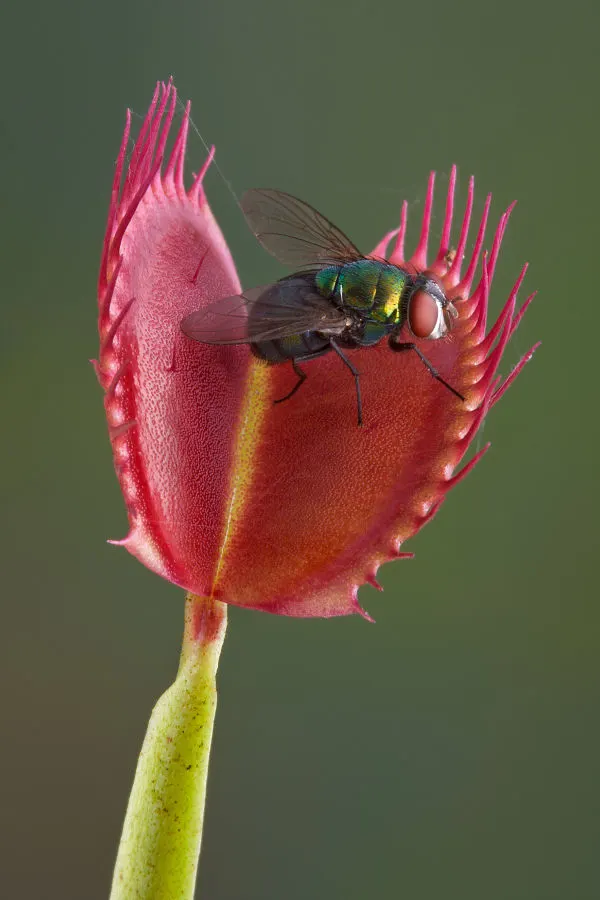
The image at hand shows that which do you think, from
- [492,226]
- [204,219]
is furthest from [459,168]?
[204,219]

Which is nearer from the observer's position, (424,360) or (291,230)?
(424,360)

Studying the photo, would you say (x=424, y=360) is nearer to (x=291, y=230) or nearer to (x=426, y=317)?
(x=426, y=317)

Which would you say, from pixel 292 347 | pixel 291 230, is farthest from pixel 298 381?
pixel 291 230

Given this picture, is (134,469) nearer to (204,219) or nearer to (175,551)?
(175,551)

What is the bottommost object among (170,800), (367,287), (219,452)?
(170,800)

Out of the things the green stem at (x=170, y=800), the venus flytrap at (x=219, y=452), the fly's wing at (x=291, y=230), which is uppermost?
the fly's wing at (x=291, y=230)

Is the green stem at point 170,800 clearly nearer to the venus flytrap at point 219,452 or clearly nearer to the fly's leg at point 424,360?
the venus flytrap at point 219,452

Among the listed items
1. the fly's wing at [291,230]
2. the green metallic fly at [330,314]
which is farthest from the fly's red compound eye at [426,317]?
the fly's wing at [291,230]
